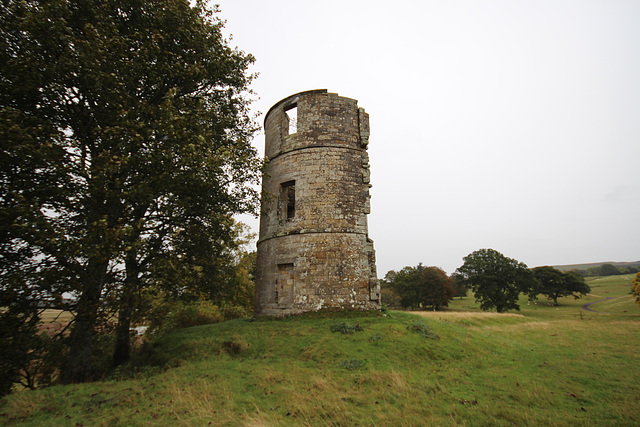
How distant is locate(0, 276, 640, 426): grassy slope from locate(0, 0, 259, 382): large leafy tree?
91.9 inches

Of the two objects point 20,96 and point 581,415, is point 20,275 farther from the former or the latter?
point 581,415

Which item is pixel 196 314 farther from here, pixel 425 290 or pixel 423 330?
pixel 425 290

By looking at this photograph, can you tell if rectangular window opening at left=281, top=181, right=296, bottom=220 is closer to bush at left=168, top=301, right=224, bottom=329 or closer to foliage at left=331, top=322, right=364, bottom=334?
foliage at left=331, top=322, right=364, bottom=334

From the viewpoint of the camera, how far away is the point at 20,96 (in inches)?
287

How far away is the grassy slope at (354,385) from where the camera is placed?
5.30 meters

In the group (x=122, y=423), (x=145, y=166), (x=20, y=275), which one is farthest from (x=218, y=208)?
(x=122, y=423)

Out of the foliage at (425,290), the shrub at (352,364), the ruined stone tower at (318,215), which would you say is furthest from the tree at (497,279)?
the shrub at (352,364)

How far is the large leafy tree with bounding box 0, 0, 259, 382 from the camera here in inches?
264

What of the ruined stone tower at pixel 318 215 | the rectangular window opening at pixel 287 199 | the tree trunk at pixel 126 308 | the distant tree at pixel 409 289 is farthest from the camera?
the distant tree at pixel 409 289

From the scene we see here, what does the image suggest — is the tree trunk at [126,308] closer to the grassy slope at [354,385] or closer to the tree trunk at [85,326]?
the tree trunk at [85,326]

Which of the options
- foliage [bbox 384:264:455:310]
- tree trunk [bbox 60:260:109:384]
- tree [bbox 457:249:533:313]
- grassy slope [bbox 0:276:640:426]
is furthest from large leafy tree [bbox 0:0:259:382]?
foliage [bbox 384:264:455:310]

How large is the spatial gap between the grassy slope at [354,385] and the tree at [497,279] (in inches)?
1299

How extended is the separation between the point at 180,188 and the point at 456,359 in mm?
10043

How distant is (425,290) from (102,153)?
160 ft
